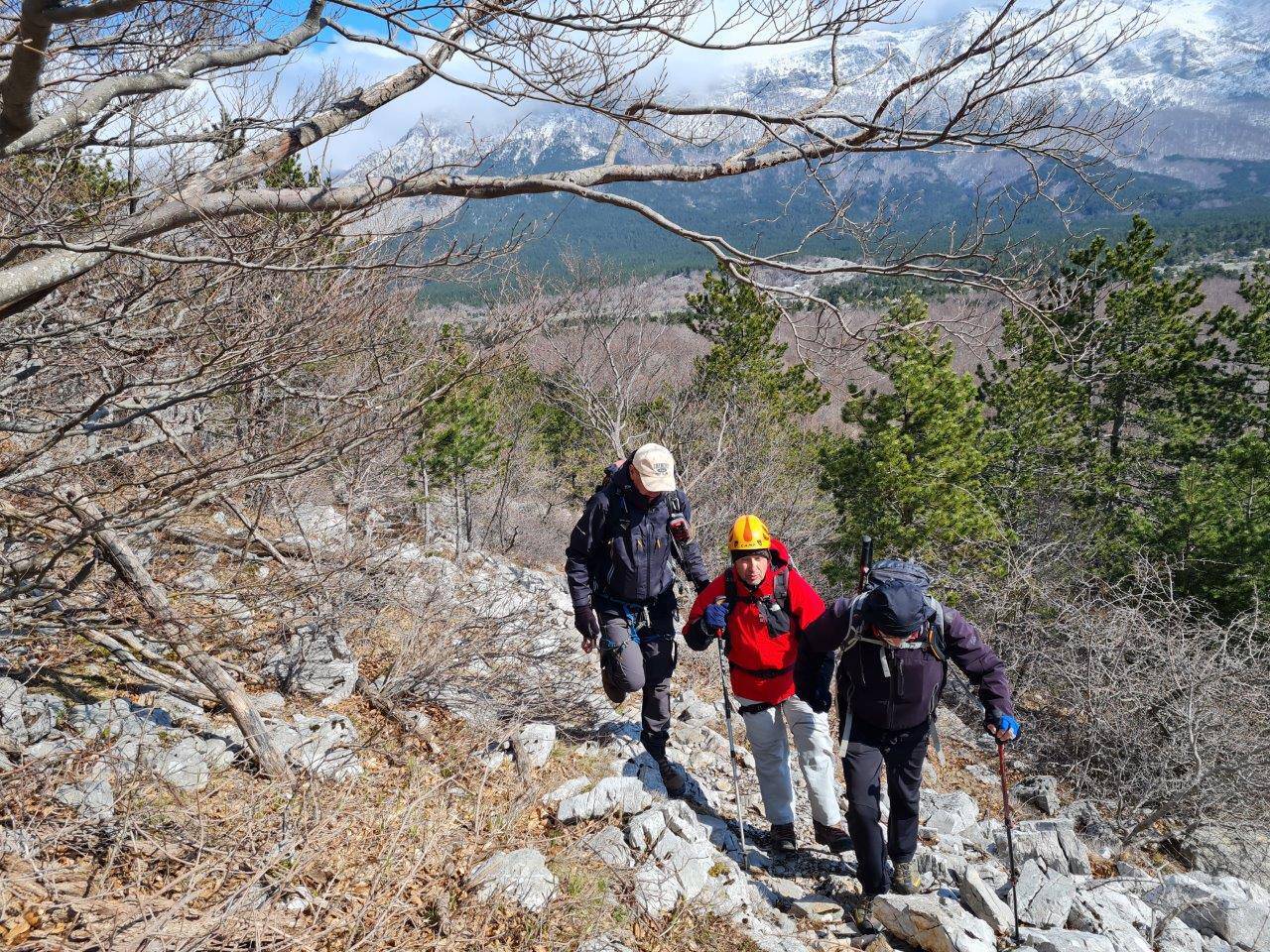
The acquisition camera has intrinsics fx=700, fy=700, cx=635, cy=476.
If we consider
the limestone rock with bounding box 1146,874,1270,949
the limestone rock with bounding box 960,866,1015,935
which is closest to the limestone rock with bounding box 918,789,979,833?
the limestone rock with bounding box 960,866,1015,935

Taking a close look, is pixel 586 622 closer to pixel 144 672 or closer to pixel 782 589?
pixel 782 589

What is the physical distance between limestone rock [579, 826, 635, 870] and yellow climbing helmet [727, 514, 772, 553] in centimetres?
149

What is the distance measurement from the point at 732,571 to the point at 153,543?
360cm

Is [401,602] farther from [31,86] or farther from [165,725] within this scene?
[31,86]

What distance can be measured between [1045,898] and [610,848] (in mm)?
2187

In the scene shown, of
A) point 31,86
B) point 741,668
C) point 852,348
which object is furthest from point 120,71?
point 741,668

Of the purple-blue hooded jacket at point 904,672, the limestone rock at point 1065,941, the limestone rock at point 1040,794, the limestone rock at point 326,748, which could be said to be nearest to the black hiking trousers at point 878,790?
the purple-blue hooded jacket at point 904,672

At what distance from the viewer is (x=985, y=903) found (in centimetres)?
338

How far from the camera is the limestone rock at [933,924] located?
300 centimetres

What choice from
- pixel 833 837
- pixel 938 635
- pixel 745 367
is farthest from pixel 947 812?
pixel 745 367

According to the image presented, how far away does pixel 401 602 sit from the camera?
16.8 ft

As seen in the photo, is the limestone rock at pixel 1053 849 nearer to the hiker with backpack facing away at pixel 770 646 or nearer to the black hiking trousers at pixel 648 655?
the hiker with backpack facing away at pixel 770 646

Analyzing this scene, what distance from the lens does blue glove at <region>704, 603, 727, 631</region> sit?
3.65 metres

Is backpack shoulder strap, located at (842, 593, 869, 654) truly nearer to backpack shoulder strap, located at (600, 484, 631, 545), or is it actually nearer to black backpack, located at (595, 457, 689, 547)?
black backpack, located at (595, 457, 689, 547)
